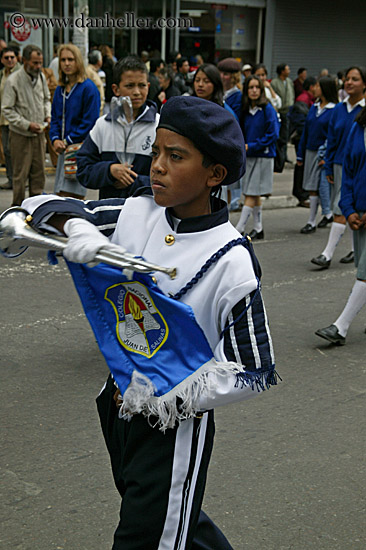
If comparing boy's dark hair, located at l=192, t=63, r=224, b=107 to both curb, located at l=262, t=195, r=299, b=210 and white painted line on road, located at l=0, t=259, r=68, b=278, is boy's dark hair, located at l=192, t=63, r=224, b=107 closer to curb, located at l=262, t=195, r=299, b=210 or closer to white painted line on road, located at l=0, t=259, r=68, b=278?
white painted line on road, located at l=0, t=259, r=68, b=278

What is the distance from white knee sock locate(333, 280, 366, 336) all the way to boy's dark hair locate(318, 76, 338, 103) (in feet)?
14.0

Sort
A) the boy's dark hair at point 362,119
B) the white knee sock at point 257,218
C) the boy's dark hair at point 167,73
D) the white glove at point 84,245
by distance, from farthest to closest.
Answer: the boy's dark hair at point 167,73, the white knee sock at point 257,218, the boy's dark hair at point 362,119, the white glove at point 84,245

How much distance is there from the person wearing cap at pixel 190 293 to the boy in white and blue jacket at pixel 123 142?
2603 mm

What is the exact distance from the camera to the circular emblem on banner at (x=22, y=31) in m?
16.4

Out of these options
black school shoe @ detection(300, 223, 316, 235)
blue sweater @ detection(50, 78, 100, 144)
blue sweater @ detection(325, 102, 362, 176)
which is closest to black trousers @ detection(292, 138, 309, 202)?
black school shoe @ detection(300, 223, 316, 235)

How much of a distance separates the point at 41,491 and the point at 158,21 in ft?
59.7

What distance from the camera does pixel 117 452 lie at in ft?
7.60

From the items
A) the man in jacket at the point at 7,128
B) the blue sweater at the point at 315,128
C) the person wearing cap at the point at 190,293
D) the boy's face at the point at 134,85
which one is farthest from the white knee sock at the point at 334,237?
the person wearing cap at the point at 190,293

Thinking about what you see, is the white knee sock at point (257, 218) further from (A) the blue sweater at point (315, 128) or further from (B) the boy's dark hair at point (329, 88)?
(B) the boy's dark hair at point (329, 88)

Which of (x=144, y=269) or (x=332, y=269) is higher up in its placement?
(x=144, y=269)

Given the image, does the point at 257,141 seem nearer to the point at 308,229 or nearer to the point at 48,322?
the point at 308,229

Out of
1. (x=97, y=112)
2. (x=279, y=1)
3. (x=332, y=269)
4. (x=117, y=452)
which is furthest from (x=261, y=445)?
(x=279, y=1)

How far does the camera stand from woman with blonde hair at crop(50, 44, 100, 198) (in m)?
7.52

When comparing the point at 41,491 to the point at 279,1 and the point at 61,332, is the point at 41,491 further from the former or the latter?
the point at 279,1
